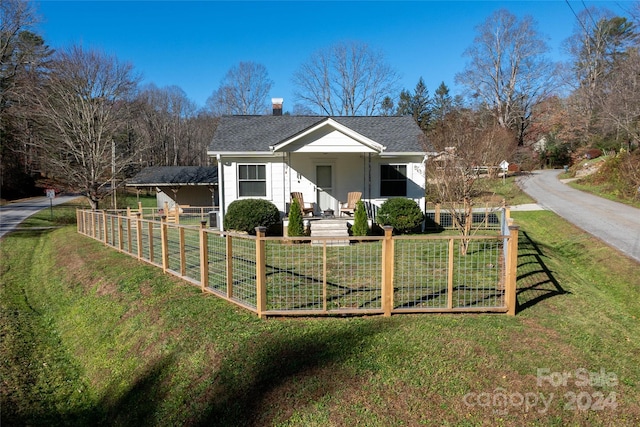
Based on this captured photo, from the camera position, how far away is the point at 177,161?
49531 mm

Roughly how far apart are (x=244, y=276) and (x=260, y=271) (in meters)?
2.33

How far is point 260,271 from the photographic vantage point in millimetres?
5191

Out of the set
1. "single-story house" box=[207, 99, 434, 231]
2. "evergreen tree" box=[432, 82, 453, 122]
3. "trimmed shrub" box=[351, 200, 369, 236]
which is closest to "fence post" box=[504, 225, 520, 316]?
"trimmed shrub" box=[351, 200, 369, 236]

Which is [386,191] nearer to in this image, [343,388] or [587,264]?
[587,264]

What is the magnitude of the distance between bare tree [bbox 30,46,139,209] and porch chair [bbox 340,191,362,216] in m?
13.7

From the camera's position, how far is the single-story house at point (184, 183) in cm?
2556

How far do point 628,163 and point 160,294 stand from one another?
75.6ft

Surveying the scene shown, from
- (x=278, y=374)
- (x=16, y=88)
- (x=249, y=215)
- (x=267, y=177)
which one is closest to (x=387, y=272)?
(x=278, y=374)

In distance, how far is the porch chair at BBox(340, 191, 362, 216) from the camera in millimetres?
13473

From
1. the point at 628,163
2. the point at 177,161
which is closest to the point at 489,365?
the point at 628,163

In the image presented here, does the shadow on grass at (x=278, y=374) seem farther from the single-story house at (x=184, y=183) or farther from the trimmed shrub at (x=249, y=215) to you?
the single-story house at (x=184, y=183)

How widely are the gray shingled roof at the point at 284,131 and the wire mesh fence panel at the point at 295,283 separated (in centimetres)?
594

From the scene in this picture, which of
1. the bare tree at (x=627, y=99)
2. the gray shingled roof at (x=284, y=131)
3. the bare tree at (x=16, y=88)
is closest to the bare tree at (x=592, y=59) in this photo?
the bare tree at (x=627, y=99)

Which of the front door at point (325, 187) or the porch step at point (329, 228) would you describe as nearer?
the porch step at point (329, 228)
